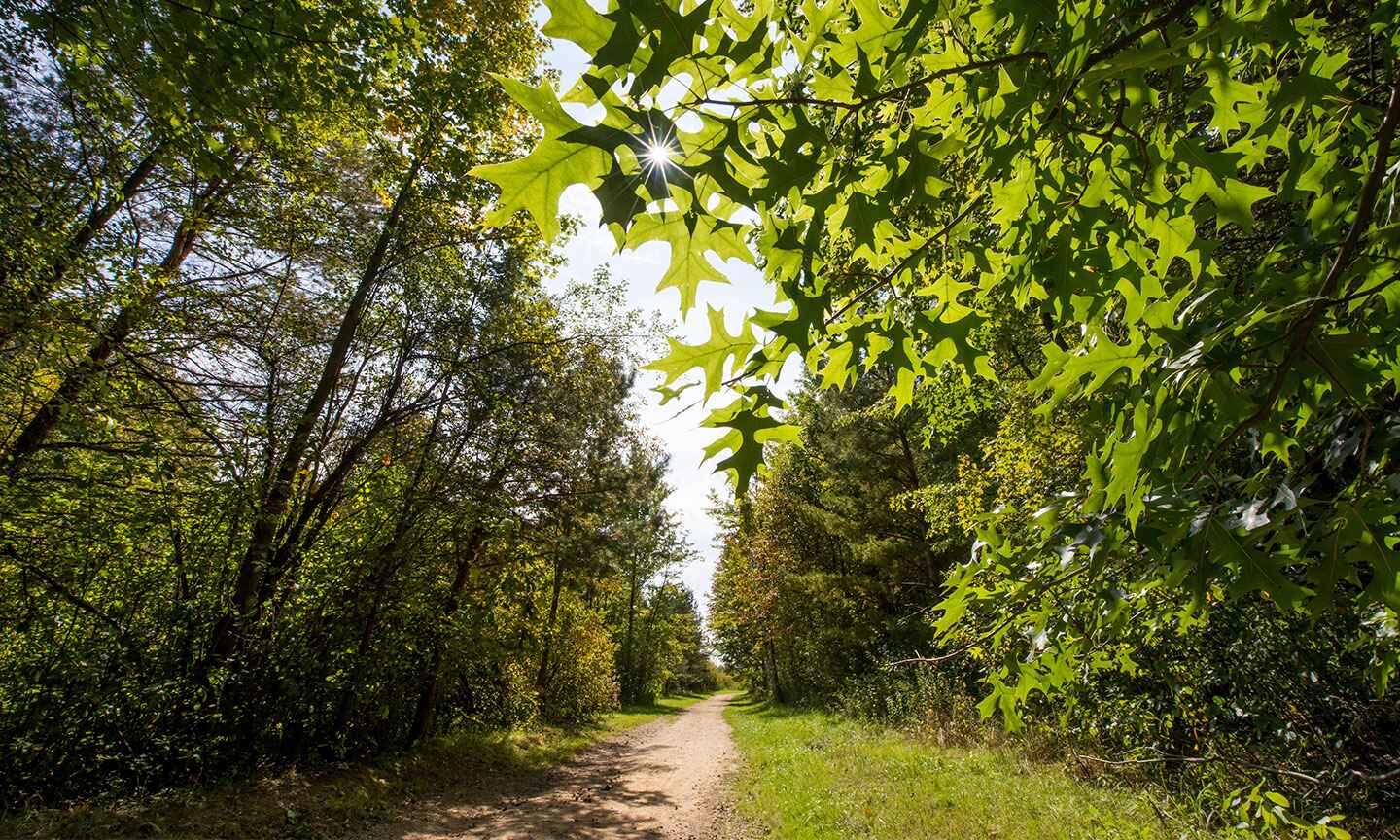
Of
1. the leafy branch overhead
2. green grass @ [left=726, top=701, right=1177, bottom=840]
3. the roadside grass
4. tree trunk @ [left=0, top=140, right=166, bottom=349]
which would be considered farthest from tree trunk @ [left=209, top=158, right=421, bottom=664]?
the leafy branch overhead

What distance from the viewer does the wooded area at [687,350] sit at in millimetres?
1267

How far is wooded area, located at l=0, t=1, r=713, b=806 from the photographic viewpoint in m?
4.49

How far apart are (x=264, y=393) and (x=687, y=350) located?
8.11 metres

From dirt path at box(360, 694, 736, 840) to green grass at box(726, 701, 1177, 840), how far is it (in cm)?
86

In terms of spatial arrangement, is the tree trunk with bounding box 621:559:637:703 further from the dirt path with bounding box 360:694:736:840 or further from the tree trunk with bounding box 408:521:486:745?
the tree trunk with bounding box 408:521:486:745

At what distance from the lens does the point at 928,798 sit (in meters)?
6.80

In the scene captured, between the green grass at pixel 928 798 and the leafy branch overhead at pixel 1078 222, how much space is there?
5.06 metres

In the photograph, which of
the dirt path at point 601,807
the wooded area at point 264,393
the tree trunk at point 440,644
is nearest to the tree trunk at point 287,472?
the wooded area at point 264,393

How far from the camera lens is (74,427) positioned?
4.70 meters

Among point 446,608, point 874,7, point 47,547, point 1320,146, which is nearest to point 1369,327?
point 1320,146

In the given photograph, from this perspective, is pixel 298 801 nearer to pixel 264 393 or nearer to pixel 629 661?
pixel 264 393

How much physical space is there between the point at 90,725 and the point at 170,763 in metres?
0.97

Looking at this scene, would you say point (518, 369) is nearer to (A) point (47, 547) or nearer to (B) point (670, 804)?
(A) point (47, 547)

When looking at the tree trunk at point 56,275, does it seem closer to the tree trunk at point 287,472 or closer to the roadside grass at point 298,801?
the tree trunk at point 287,472
